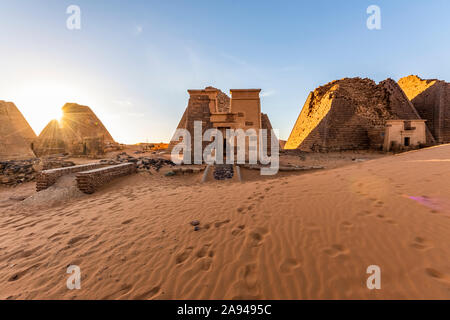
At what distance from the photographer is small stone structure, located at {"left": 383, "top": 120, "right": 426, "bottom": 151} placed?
16.0 m

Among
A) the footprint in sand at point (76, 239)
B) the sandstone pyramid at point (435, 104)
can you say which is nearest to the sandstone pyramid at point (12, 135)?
the footprint in sand at point (76, 239)

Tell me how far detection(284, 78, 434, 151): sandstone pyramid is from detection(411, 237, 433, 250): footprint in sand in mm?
18440

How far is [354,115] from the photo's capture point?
1864 cm

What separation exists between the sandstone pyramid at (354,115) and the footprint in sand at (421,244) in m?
18.4

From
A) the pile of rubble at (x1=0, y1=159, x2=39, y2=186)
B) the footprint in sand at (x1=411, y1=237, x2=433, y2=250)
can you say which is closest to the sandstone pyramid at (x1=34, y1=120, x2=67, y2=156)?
the pile of rubble at (x1=0, y1=159, x2=39, y2=186)

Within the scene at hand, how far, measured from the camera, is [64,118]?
21484mm

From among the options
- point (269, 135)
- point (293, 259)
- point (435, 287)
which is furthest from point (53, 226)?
point (269, 135)

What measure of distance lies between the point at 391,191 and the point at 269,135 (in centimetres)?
1687

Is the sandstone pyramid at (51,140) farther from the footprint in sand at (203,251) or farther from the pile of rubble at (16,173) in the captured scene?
the footprint in sand at (203,251)

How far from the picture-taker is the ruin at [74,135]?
52.9 ft

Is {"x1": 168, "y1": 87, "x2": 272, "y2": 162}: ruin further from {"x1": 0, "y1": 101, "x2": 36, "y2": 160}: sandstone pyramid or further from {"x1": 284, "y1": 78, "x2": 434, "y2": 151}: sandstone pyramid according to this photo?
{"x1": 0, "y1": 101, "x2": 36, "y2": 160}: sandstone pyramid
